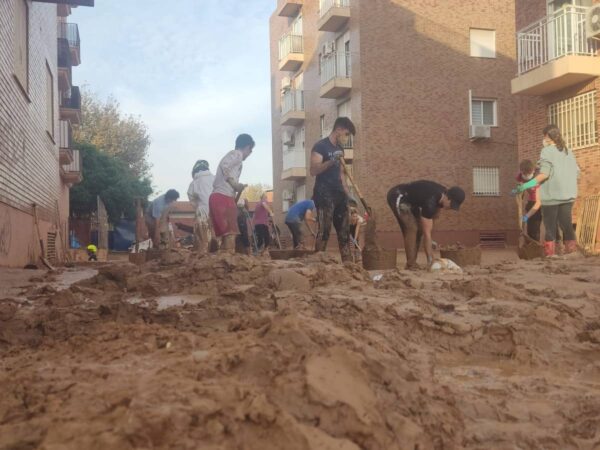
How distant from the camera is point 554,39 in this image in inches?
557

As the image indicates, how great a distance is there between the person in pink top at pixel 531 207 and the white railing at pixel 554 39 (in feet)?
18.4

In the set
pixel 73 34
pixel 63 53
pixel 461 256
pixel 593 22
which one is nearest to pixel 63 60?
pixel 63 53

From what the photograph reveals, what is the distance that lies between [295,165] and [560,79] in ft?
50.8

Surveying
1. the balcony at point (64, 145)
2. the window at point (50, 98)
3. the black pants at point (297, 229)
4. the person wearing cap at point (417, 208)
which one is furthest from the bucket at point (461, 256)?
the balcony at point (64, 145)

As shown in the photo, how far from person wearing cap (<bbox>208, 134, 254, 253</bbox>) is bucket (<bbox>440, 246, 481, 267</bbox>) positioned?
8.86 ft

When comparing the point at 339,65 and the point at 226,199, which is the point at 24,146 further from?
the point at 339,65

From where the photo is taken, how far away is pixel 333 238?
22891 millimetres

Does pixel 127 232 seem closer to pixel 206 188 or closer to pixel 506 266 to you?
pixel 206 188

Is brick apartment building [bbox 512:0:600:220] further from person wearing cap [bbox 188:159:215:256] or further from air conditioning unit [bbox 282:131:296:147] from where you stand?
air conditioning unit [bbox 282:131:296:147]

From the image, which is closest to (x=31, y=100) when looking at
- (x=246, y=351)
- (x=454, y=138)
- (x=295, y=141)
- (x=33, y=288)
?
(x=33, y=288)

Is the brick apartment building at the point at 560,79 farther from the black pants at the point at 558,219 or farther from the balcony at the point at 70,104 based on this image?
the balcony at the point at 70,104

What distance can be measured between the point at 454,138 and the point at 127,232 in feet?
58.3

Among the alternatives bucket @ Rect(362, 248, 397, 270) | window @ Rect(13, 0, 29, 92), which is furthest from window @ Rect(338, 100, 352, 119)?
bucket @ Rect(362, 248, 397, 270)

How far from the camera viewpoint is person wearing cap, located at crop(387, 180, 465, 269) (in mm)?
7230
